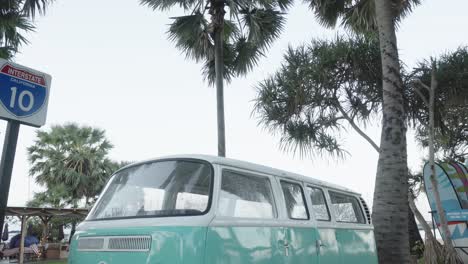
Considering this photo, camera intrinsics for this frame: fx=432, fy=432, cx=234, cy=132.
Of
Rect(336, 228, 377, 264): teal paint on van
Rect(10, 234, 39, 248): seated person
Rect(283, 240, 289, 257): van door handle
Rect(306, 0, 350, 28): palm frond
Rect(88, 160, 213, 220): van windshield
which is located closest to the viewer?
Rect(88, 160, 213, 220): van windshield

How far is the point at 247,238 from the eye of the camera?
3621mm

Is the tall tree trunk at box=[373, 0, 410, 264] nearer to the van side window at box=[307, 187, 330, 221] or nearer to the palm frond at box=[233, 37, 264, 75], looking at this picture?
the van side window at box=[307, 187, 330, 221]

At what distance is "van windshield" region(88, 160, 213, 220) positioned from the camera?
140 inches

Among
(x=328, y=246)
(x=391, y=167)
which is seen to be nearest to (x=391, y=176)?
(x=391, y=167)

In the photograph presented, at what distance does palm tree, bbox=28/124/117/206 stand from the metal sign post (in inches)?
857

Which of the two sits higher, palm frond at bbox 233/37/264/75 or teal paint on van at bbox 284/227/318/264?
palm frond at bbox 233/37/264/75

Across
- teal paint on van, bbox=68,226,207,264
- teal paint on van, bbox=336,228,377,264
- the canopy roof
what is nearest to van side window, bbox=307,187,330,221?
teal paint on van, bbox=336,228,377,264

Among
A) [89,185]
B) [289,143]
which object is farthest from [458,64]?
[89,185]

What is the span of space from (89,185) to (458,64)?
1971 centimetres

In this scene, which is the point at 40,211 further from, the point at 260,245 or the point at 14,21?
the point at 260,245

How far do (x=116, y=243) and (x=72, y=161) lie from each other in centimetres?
2232

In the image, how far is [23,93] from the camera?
3.06 m

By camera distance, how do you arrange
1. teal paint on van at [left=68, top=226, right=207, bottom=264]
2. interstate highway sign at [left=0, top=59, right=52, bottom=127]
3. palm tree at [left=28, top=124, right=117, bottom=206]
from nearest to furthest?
interstate highway sign at [left=0, top=59, right=52, bottom=127] < teal paint on van at [left=68, top=226, right=207, bottom=264] < palm tree at [left=28, top=124, right=117, bottom=206]

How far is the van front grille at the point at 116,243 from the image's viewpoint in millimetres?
3330
